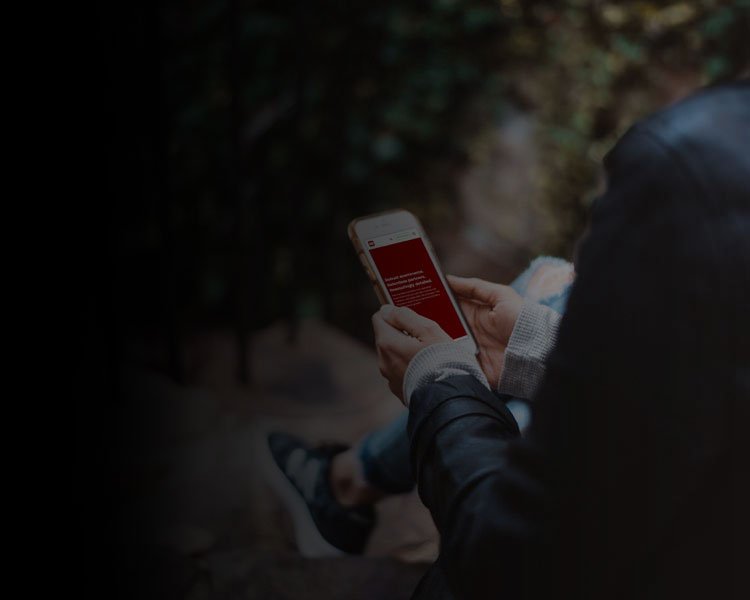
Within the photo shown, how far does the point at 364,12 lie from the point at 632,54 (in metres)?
0.77

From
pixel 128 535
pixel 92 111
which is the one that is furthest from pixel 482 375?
pixel 92 111

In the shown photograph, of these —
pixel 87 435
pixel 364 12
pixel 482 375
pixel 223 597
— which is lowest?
pixel 223 597

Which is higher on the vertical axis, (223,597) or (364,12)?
(364,12)

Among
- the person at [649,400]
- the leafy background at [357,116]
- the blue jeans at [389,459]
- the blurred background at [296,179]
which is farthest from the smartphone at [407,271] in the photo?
the leafy background at [357,116]

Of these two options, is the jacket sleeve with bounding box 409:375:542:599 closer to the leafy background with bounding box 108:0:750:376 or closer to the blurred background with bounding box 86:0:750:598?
the blurred background with bounding box 86:0:750:598

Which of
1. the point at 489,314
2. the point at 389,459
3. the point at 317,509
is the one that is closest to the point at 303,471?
the point at 317,509

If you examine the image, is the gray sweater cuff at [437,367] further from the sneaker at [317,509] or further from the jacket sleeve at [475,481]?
the sneaker at [317,509]

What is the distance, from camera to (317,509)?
132 cm

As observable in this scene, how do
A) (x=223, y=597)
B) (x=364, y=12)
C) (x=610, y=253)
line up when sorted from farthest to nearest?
(x=364, y=12), (x=223, y=597), (x=610, y=253)

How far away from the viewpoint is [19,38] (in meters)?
1.24

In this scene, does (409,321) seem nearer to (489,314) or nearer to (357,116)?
(489,314)

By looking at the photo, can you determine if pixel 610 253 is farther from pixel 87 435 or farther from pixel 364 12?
pixel 364 12

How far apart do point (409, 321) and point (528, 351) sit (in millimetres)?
135

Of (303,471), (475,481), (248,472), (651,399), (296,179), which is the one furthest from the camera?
(296,179)
